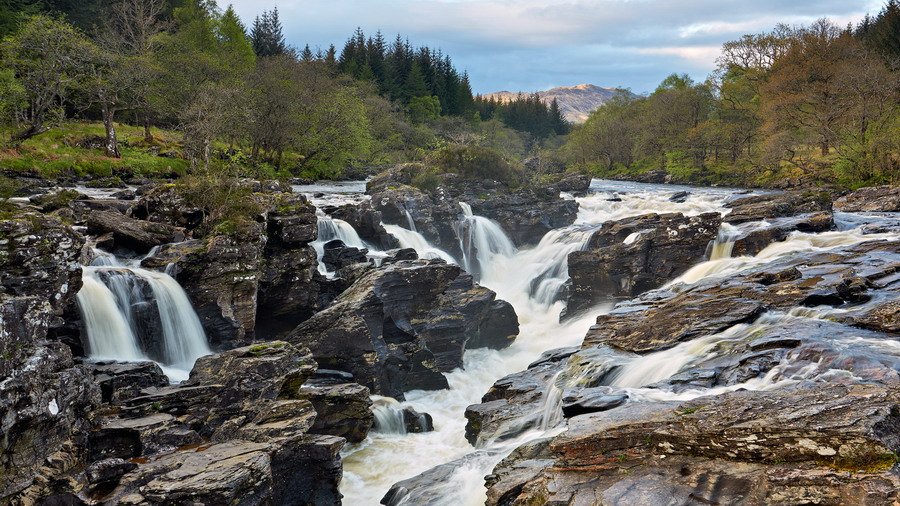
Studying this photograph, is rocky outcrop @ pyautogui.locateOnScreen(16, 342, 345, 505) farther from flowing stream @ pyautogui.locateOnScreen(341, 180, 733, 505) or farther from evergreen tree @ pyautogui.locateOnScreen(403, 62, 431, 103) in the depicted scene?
evergreen tree @ pyautogui.locateOnScreen(403, 62, 431, 103)

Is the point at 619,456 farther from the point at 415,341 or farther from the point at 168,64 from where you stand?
the point at 168,64

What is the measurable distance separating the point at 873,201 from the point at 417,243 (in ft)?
75.6

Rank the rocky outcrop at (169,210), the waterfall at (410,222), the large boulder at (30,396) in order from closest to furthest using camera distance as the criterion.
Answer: the large boulder at (30,396)
the rocky outcrop at (169,210)
the waterfall at (410,222)

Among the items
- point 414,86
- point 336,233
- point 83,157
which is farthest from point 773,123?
point 414,86

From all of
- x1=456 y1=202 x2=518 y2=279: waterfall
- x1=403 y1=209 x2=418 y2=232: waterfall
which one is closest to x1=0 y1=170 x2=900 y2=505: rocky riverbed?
x1=403 y1=209 x2=418 y2=232: waterfall

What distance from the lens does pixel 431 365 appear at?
18.4 m

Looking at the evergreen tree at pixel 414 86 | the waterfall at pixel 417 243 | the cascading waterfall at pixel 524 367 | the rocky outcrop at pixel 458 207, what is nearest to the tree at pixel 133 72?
the rocky outcrop at pixel 458 207

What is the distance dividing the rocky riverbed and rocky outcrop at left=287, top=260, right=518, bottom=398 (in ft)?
0.25

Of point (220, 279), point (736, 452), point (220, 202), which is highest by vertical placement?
point (220, 202)

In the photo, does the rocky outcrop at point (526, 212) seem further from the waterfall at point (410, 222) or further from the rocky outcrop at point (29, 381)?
the rocky outcrop at point (29, 381)

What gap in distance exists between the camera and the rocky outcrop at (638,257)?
2255 cm

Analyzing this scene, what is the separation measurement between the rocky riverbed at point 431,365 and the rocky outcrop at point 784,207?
14cm

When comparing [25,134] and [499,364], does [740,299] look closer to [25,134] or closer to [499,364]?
[499,364]

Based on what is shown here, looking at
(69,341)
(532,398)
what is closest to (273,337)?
(69,341)
